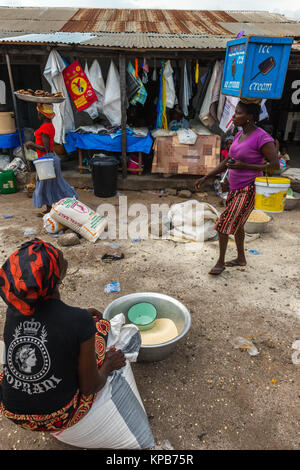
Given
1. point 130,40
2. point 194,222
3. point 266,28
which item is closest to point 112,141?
point 130,40

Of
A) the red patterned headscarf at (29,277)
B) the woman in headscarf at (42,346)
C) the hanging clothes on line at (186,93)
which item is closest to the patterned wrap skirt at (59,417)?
the woman in headscarf at (42,346)

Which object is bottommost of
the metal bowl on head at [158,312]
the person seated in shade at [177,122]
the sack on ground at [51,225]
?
the sack on ground at [51,225]

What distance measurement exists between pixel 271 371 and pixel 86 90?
19.3ft

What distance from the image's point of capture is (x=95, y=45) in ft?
17.3

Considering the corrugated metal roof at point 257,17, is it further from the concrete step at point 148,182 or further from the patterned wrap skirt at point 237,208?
the patterned wrap skirt at point 237,208

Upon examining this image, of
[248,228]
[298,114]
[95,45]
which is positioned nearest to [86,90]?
[95,45]

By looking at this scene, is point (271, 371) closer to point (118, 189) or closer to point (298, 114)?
point (118, 189)

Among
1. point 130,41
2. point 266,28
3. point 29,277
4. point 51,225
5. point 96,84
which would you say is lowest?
point 51,225

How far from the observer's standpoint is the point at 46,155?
4355 millimetres

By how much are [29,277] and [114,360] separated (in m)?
0.81

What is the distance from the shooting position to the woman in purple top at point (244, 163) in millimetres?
2758

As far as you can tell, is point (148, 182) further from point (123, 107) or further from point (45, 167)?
point (45, 167)

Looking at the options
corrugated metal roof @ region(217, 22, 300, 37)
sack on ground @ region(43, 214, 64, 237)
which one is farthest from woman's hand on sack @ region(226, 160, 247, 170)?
corrugated metal roof @ region(217, 22, 300, 37)


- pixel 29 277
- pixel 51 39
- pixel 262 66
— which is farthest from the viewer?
pixel 51 39
